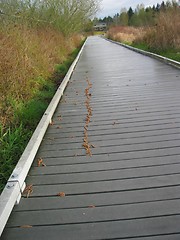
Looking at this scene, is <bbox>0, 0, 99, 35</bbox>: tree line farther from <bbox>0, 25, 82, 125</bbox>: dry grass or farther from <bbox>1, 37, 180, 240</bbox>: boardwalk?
<bbox>1, 37, 180, 240</bbox>: boardwalk

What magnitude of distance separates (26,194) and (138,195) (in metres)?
0.95

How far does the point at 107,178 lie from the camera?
9.41 feet

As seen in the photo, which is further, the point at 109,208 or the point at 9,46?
the point at 9,46

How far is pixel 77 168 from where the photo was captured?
3.13m

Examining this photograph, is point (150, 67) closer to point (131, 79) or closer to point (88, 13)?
point (131, 79)

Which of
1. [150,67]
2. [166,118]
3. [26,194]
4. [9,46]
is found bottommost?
[150,67]

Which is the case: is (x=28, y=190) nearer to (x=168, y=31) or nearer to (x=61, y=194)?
(x=61, y=194)

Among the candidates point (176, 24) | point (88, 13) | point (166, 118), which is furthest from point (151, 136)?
point (88, 13)

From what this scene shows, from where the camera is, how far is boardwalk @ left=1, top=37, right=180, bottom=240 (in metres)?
2.20

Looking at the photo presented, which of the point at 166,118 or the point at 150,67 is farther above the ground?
the point at 166,118

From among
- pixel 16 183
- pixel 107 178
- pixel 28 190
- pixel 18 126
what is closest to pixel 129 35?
pixel 18 126

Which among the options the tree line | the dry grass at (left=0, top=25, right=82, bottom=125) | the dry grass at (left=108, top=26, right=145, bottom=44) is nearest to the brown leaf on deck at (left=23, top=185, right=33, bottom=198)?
the dry grass at (left=0, top=25, right=82, bottom=125)

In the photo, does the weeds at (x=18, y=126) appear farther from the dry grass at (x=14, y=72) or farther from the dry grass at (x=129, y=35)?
the dry grass at (x=129, y=35)

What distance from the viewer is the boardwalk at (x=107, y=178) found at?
220 cm
